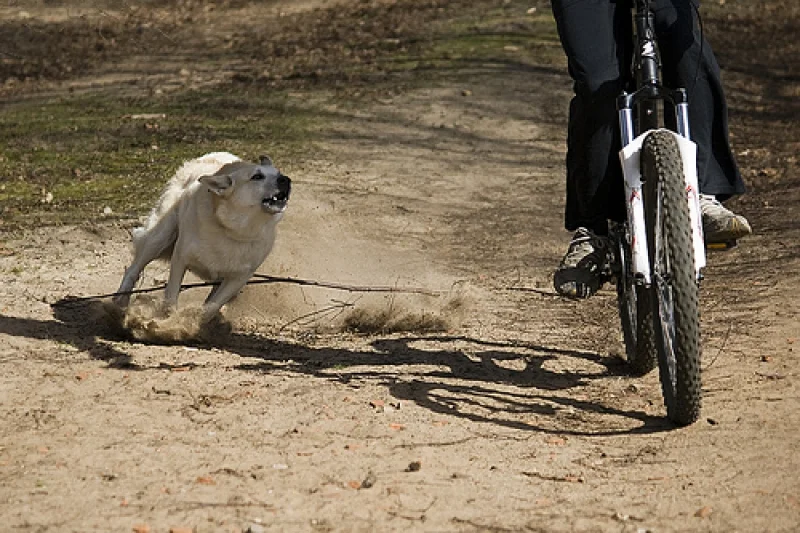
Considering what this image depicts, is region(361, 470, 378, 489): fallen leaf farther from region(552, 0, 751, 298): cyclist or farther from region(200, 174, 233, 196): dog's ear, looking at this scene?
region(200, 174, 233, 196): dog's ear

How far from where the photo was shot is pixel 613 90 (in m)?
5.36

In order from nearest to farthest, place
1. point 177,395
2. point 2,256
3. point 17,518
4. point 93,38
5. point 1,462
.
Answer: point 17,518, point 1,462, point 177,395, point 2,256, point 93,38

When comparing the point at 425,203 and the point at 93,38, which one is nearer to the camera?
the point at 425,203

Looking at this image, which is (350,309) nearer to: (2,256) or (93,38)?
(2,256)

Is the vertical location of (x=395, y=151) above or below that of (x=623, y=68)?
below

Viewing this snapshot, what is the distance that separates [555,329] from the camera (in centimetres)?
700

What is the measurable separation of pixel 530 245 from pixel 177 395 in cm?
426

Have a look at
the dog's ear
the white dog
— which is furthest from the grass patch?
the dog's ear

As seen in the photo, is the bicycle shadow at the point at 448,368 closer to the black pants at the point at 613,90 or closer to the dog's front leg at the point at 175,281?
the dog's front leg at the point at 175,281

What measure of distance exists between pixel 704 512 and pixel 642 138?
1621 millimetres

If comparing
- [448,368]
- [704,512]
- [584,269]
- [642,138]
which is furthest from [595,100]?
[704,512]

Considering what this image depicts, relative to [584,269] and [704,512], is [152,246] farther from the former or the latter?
[704,512]

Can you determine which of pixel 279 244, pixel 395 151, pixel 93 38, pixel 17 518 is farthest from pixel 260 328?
pixel 93 38

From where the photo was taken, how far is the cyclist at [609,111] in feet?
17.5
